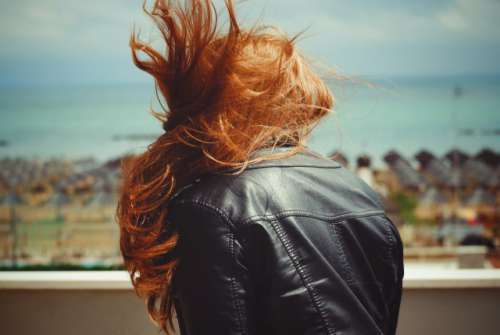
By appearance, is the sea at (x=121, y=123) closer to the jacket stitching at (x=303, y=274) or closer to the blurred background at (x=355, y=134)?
the blurred background at (x=355, y=134)

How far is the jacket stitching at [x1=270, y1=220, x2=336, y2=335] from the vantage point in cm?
65

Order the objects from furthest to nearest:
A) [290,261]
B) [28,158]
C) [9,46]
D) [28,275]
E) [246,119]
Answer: [9,46]
[28,158]
[28,275]
[246,119]
[290,261]

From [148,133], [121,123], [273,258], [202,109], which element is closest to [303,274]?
[273,258]

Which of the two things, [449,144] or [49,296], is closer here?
[49,296]

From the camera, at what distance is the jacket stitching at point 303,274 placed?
65 cm

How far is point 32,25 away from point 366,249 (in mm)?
34769

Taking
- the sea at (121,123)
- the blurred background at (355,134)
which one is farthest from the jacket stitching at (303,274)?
the sea at (121,123)

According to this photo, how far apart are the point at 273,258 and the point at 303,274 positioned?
42 millimetres

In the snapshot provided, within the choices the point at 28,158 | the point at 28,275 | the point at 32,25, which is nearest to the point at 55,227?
the point at 28,158

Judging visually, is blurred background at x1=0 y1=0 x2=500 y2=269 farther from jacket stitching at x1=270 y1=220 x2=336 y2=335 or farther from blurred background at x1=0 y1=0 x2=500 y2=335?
jacket stitching at x1=270 y1=220 x2=336 y2=335

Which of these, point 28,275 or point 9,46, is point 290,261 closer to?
point 28,275

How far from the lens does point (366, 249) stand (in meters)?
0.76

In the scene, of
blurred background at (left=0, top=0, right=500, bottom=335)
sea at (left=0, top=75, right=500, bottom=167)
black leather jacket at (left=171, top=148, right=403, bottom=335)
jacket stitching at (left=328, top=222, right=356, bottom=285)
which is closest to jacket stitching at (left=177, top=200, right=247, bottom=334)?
black leather jacket at (left=171, top=148, right=403, bottom=335)

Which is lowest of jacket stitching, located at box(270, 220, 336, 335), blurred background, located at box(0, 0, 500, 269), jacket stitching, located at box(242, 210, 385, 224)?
blurred background, located at box(0, 0, 500, 269)
